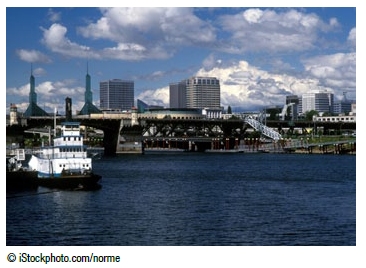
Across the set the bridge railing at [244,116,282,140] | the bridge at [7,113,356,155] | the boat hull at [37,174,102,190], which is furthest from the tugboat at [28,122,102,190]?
the bridge railing at [244,116,282,140]

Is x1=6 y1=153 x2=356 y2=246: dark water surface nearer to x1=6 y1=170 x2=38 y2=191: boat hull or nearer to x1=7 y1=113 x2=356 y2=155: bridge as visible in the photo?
x1=6 y1=170 x2=38 y2=191: boat hull

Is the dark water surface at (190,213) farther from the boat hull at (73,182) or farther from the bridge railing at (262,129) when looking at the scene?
the bridge railing at (262,129)

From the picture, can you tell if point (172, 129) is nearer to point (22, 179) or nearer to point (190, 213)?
point (22, 179)

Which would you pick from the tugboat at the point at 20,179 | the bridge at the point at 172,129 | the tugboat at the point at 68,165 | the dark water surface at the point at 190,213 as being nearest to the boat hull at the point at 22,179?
the tugboat at the point at 20,179

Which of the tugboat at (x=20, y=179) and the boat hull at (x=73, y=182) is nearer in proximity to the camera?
the boat hull at (x=73, y=182)

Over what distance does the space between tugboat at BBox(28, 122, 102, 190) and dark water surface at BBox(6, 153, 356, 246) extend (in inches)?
49.8

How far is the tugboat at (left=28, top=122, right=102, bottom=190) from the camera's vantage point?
4372 cm

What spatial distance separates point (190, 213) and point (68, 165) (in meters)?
14.9

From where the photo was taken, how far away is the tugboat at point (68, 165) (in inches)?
1721

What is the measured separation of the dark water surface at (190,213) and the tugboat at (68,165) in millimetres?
1264

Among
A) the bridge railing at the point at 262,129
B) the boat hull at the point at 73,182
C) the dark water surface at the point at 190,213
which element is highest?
the bridge railing at the point at 262,129

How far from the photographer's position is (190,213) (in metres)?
32.2
